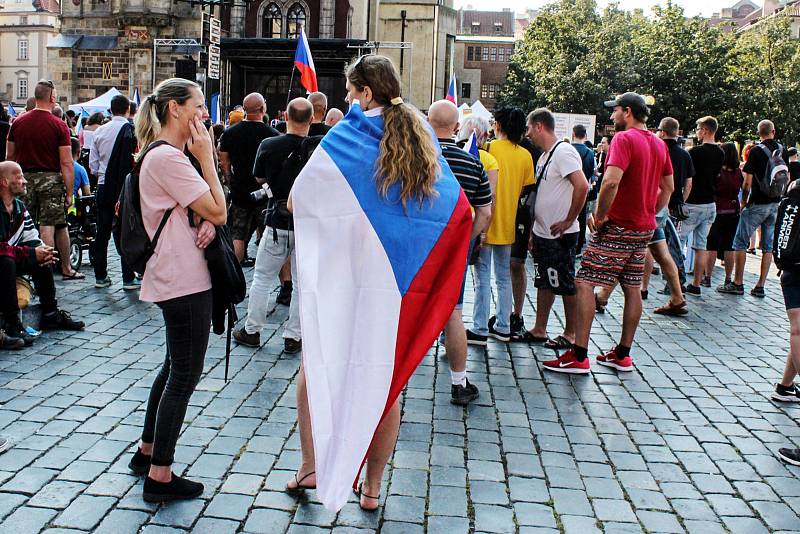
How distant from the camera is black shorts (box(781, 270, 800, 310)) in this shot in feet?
18.9

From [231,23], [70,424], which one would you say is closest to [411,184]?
[70,424]

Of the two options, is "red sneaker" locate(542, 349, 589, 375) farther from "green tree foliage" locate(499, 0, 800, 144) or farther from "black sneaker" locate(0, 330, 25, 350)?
"green tree foliage" locate(499, 0, 800, 144)

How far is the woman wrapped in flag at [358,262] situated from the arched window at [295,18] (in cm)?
3939

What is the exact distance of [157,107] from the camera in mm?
4113

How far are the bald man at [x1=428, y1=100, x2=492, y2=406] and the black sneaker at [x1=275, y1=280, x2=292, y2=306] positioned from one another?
358cm

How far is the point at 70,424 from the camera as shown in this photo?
Result: 17.3 ft

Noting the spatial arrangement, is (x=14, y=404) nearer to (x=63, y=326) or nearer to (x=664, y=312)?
(x=63, y=326)

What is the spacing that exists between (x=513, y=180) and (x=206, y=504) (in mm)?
4465

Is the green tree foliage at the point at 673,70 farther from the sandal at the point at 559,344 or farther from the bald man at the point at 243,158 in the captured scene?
the sandal at the point at 559,344

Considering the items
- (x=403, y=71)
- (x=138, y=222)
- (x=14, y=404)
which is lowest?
(x=14, y=404)

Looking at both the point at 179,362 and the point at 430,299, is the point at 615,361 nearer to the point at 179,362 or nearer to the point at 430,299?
the point at 430,299

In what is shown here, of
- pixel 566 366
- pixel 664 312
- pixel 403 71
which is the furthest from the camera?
pixel 403 71

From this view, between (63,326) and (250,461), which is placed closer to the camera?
(250,461)

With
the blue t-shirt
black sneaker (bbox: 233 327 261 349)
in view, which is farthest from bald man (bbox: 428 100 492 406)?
the blue t-shirt
